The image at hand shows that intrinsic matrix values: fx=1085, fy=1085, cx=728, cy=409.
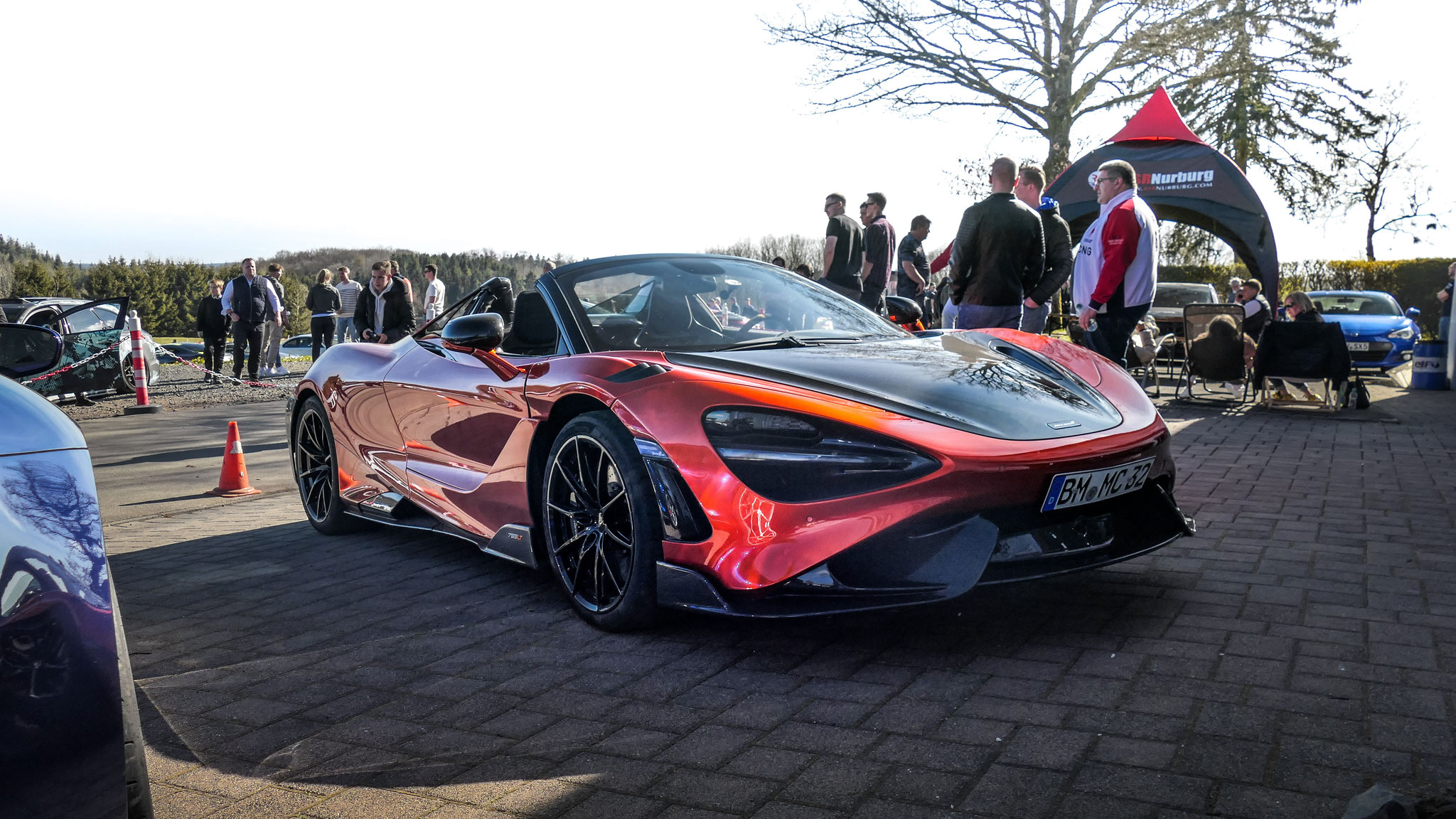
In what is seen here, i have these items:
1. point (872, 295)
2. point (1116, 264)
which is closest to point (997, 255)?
point (1116, 264)

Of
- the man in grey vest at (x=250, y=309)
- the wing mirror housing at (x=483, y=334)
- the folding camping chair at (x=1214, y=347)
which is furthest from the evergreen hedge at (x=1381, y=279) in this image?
the wing mirror housing at (x=483, y=334)

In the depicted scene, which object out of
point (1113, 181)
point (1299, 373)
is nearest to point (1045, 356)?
point (1113, 181)

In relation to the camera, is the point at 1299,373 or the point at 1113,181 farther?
the point at 1299,373

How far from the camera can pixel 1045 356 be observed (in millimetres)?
4039

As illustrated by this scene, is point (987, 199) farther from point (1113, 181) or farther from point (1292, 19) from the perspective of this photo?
point (1292, 19)

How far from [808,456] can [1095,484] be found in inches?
34.9

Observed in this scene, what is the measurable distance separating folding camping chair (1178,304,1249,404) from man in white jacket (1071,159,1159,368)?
14.7 feet

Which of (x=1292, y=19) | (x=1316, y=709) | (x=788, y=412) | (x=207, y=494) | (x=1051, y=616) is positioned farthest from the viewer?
(x=1292, y=19)

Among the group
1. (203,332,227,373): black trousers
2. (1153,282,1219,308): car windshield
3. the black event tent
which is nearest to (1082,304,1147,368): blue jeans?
Result: the black event tent

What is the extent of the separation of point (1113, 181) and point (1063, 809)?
5957mm

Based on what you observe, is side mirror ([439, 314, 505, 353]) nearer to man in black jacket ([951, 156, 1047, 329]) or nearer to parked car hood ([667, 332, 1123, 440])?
parked car hood ([667, 332, 1123, 440])

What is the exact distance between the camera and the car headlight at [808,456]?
2963mm

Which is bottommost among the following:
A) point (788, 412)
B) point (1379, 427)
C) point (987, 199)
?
point (1379, 427)

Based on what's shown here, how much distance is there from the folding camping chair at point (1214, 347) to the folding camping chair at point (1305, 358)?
0.27 m
